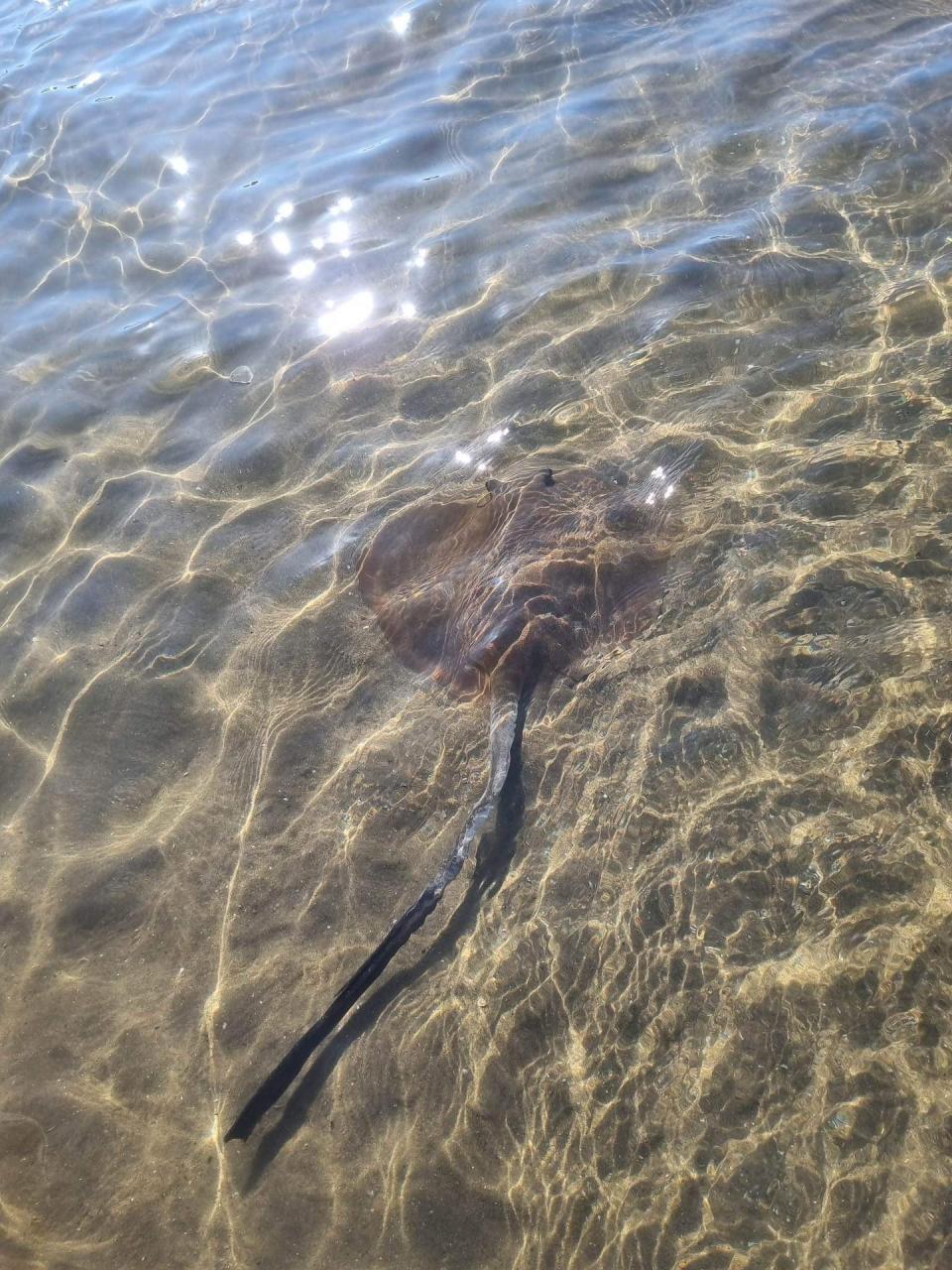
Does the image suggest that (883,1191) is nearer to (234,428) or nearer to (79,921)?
(79,921)

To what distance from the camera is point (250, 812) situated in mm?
3615

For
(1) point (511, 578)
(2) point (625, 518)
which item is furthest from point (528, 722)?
(2) point (625, 518)

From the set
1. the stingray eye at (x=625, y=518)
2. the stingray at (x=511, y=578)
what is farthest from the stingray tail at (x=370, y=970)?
the stingray eye at (x=625, y=518)

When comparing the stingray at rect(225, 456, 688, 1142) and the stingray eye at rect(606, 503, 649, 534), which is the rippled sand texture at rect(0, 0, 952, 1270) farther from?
the stingray eye at rect(606, 503, 649, 534)

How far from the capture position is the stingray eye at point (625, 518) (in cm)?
411

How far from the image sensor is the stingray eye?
4113 mm

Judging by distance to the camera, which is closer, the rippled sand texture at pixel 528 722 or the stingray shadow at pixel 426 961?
the rippled sand texture at pixel 528 722

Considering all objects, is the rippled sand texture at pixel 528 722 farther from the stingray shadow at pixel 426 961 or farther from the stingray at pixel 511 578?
A: the stingray at pixel 511 578

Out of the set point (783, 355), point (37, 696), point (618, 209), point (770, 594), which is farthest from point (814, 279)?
point (37, 696)

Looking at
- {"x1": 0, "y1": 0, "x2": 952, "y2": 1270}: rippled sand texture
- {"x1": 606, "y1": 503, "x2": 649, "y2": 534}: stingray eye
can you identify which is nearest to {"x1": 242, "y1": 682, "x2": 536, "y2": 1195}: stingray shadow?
{"x1": 0, "y1": 0, "x2": 952, "y2": 1270}: rippled sand texture

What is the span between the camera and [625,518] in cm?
416

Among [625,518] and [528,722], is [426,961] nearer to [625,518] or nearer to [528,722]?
[528,722]

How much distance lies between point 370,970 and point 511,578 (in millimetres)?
1881

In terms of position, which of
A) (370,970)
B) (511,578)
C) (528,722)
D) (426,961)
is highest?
(511,578)
